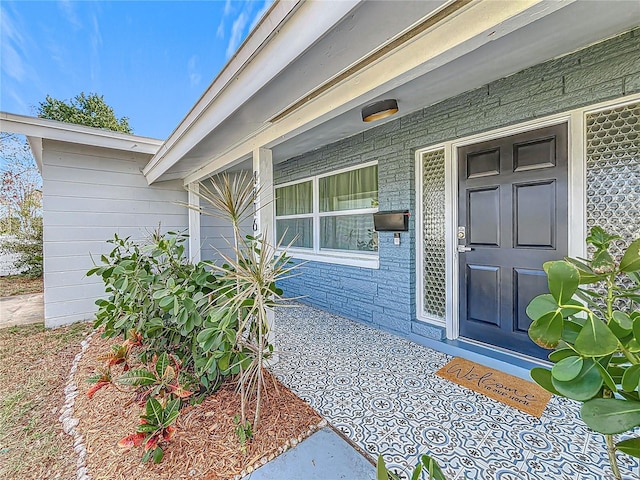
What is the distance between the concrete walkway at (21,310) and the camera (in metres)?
4.84

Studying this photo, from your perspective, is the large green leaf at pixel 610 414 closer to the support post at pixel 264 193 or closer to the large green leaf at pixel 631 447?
the large green leaf at pixel 631 447

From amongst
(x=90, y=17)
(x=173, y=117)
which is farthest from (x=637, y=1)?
(x=173, y=117)

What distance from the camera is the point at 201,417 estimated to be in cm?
204

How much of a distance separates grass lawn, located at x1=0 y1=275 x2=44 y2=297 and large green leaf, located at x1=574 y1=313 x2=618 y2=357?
9.95 m

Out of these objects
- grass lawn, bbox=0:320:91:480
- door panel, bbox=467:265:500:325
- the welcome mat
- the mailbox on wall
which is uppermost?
the mailbox on wall

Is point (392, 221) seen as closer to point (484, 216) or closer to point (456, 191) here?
point (456, 191)

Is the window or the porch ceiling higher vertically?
the porch ceiling

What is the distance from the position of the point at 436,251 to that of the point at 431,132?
4.33 feet

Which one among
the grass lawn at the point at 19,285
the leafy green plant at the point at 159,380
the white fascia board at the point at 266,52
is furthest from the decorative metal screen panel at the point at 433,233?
the grass lawn at the point at 19,285

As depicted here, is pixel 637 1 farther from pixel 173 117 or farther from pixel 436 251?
pixel 173 117

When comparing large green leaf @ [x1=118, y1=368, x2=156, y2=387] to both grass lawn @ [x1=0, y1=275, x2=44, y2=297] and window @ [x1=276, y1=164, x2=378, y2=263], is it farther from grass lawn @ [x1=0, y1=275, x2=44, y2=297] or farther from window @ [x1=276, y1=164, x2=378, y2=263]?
grass lawn @ [x1=0, y1=275, x2=44, y2=297]

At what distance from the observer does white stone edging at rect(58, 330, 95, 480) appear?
67.6 inches

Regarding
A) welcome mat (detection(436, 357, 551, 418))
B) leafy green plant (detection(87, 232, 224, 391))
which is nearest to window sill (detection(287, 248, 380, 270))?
welcome mat (detection(436, 357, 551, 418))

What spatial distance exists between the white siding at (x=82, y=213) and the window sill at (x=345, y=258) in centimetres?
287
